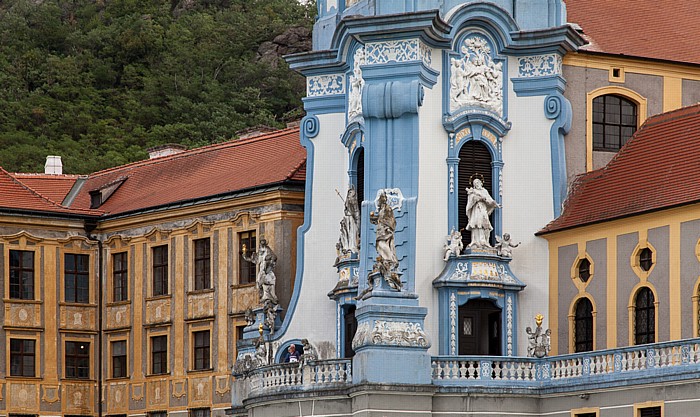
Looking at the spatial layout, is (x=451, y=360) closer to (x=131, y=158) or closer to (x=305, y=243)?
(x=305, y=243)

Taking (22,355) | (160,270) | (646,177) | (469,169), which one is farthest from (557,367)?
(22,355)

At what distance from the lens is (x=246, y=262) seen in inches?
2420

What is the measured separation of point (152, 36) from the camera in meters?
107

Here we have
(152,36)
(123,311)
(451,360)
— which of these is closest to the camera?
(451,360)

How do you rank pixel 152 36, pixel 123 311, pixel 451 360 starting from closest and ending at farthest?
pixel 451 360 → pixel 123 311 → pixel 152 36

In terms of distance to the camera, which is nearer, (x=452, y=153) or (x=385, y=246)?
(x=385, y=246)

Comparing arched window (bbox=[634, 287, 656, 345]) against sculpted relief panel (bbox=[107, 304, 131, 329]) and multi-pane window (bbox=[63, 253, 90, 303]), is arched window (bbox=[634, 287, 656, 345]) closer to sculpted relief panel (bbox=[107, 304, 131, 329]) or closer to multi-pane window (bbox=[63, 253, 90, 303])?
sculpted relief panel (bbox=[107, 304, 131, 329])

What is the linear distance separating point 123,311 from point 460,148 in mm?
13931

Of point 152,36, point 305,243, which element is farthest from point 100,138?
point 305,243

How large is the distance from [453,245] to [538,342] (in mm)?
3240

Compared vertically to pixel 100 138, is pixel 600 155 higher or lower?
lower

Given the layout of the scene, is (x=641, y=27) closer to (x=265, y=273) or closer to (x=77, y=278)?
(x=265, y=273)

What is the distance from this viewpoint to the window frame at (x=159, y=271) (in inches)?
2512

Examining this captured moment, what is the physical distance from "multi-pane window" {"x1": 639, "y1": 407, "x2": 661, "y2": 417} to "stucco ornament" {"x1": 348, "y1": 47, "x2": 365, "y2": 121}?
11.1 m
